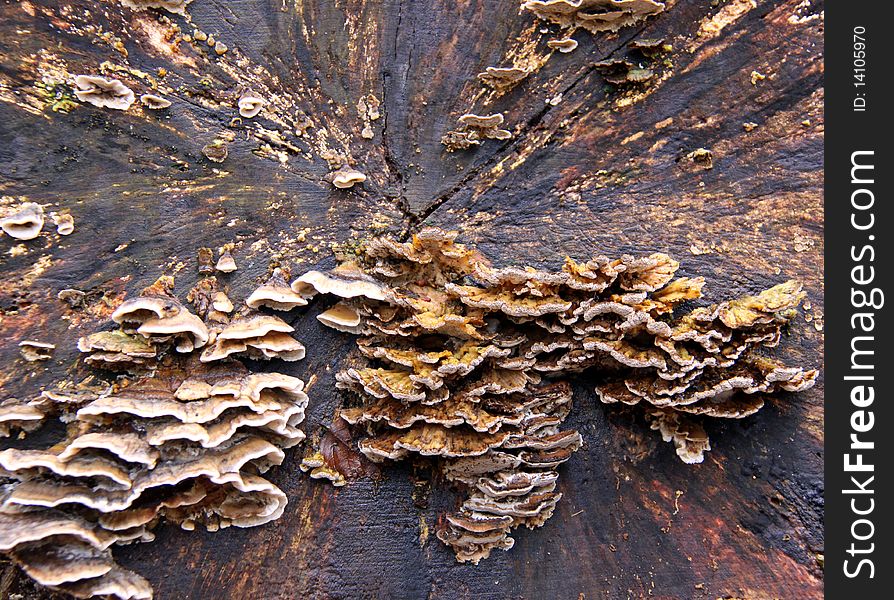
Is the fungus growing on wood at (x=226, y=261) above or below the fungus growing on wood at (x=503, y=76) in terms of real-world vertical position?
below

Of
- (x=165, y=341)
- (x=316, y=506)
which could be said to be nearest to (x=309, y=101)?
(x=165, y=341)

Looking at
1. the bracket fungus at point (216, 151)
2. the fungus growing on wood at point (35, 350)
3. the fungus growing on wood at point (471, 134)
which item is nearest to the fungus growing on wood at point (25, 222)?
the fungus growing on wood at point (35, 350)


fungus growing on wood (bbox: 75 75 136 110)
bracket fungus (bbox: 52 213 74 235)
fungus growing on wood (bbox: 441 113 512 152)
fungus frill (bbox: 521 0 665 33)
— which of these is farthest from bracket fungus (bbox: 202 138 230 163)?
fungus frill (bbox: 521 0 665 33)

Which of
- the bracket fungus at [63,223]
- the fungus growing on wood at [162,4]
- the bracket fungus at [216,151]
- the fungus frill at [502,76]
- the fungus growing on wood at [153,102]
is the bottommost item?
the bracket fungus at [63,223]

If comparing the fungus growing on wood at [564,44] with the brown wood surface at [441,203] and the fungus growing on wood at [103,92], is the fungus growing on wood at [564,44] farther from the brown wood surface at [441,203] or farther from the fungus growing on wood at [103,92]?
the fungus growing on wood at [103,92]

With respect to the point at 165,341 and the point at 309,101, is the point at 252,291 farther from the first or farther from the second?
the point at 309,101

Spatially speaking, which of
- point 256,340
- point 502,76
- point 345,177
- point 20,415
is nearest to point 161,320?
point 256,340

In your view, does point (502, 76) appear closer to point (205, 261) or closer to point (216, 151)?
point (216, 151)
